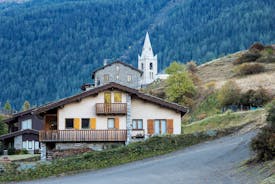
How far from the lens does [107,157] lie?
137ft

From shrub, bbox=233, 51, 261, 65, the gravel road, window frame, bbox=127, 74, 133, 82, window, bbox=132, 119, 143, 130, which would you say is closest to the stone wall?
window, bbox=132, 119, 143, 130

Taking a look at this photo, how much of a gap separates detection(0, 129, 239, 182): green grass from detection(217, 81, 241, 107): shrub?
33.6 metres

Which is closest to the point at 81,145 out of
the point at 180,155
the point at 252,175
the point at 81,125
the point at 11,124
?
the point at 81,125

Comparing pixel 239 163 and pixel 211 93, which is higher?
pixel 211 93

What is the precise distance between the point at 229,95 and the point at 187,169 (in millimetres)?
48850

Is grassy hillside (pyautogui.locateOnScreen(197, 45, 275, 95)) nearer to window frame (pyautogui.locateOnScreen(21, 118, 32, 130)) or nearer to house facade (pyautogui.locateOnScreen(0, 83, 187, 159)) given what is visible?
window frame (pyautogui.locateOnScreen(21, 118, 32, 130))

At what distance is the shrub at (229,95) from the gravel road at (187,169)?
36786 millimetres

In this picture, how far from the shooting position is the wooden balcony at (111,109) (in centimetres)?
5231

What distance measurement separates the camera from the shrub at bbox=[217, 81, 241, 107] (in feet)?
262

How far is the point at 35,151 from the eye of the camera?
7069 cm

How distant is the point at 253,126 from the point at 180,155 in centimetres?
883

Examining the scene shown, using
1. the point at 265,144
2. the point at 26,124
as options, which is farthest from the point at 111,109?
the point at 26,124

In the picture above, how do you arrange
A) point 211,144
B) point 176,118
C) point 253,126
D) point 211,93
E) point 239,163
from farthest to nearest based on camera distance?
point 211,93, point 176,118, point 253,126, point 211,144, point 239,163

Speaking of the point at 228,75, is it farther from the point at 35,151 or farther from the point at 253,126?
the point at 253,126
